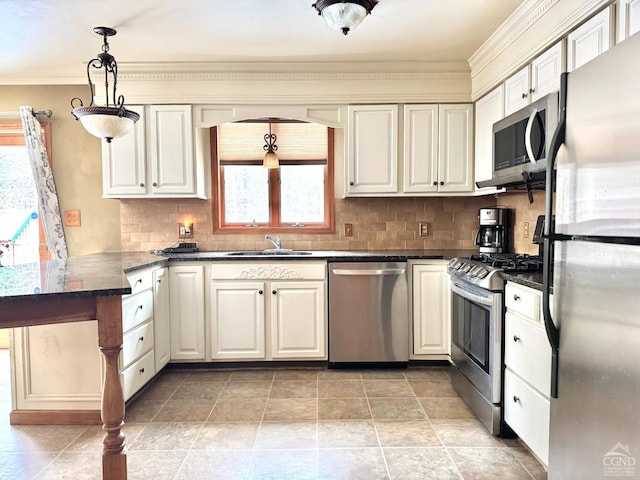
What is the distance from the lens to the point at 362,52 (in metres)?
3.12

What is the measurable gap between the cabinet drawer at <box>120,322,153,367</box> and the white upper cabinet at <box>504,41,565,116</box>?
9.34ft

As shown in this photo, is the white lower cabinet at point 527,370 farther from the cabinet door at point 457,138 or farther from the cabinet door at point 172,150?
the cabinet door at point 172,150

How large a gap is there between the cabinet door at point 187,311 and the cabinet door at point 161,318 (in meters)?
0.05

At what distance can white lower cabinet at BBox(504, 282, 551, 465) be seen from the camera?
178cm

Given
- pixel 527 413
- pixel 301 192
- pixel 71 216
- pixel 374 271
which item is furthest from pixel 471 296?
pixel 71 216

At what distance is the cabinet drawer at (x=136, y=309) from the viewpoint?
2.42m

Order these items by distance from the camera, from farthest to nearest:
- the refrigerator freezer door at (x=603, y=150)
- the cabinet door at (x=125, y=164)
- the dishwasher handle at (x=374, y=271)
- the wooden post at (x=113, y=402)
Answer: the cabinet door at (x=125, y=164)
the dishwasher handle at (x=374, y=271)
the wooden post at (x=113, y=402)
the refrigerator freezer door at (x=603, y=150)

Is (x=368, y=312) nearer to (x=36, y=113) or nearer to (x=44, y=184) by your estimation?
(x=44, y=184)

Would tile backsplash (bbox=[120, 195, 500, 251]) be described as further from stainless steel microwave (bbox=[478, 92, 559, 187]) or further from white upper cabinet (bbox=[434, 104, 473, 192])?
stainless steel microwave (bbox=[478, 92, 559, 187])

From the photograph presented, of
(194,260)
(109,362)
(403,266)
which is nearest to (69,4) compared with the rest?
(194,260)

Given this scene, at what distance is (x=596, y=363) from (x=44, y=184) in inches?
161

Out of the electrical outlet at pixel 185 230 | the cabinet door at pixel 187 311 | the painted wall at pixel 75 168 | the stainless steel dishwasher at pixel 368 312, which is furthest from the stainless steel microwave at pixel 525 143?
the painted wall at pixel 75 168

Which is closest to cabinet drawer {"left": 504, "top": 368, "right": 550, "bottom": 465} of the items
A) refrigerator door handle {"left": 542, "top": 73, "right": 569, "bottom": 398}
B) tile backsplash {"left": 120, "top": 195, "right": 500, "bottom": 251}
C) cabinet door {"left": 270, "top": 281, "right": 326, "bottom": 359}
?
refrigerator door handle {"left": 542, "top": 73, "right": 569, "bottom": 398}

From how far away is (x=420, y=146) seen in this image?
3365mm
